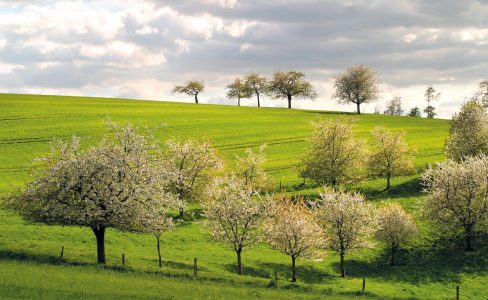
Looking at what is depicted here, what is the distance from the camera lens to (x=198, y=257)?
55.5 meters

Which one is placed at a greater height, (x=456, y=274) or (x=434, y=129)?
(x=434, y=129)

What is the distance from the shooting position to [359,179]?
83188 millimetres

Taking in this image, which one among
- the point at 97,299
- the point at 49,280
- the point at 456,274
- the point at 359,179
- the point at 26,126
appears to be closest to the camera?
the point at 97,299

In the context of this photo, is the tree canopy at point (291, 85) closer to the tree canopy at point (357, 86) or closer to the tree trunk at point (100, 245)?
the tree canopy at point (357, 86)

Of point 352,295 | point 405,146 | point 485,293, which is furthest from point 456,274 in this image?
point 405,146

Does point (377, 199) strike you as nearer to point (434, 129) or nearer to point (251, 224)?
point (251, 224)

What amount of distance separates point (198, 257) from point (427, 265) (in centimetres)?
2597

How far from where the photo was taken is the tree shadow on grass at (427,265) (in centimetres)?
5694

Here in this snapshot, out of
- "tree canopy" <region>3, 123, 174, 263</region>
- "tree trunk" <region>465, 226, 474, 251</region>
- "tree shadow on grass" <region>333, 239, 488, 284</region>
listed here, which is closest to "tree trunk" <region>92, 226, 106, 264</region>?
"tree canopy" <region>3, 123, 174, 263</region>

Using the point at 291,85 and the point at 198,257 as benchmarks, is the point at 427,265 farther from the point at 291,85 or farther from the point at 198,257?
the point at 291,85

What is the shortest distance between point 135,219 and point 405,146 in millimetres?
55215

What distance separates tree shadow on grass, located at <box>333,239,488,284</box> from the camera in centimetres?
5694

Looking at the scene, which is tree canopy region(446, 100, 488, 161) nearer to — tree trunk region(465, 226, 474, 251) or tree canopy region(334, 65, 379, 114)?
tree trunk region(465, 226, 474, 251)

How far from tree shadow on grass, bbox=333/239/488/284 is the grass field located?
0.36 feet
